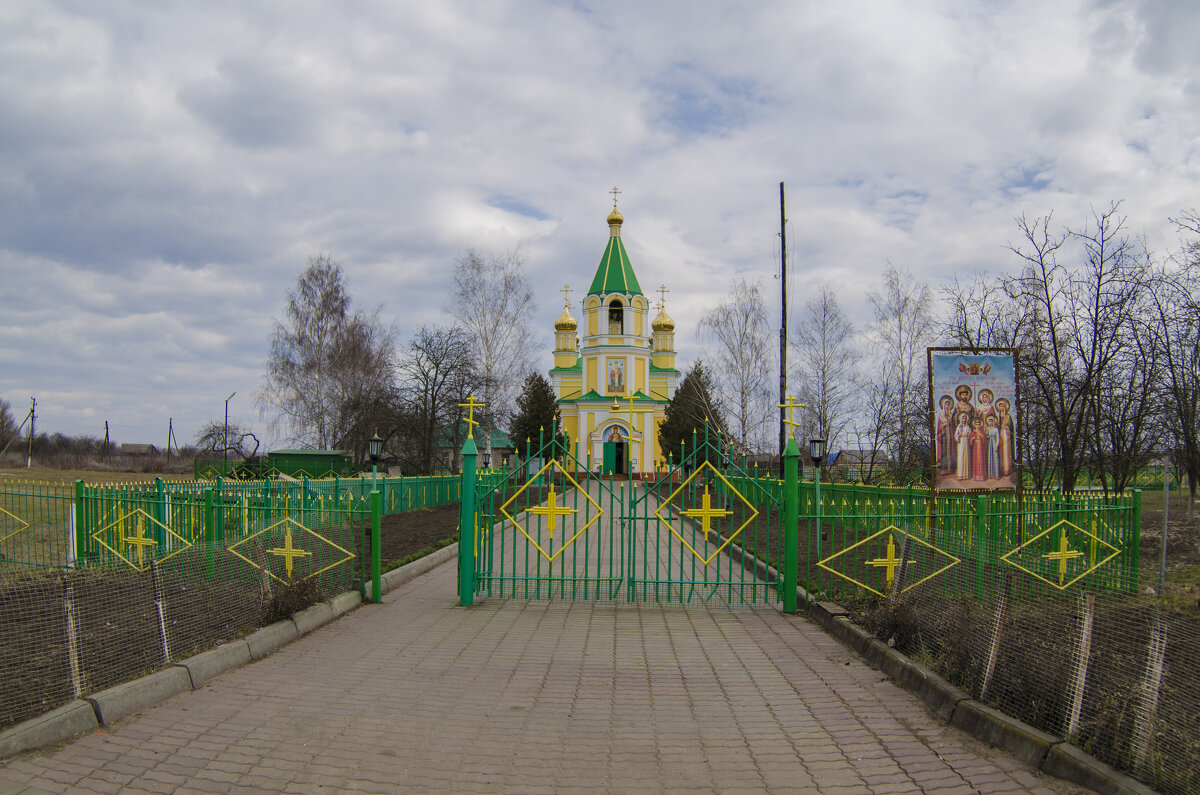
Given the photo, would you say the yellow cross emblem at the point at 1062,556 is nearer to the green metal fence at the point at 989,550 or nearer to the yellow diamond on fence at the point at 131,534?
the green metal fence at the point at 989,550

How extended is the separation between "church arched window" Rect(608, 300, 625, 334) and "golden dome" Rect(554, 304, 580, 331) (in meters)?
3.31

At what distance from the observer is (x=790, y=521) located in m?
8.41

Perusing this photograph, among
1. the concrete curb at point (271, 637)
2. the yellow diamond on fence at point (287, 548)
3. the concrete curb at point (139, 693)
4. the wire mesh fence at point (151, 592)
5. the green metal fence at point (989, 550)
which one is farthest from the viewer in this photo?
the yellow diamond on fence at point (287, 548)

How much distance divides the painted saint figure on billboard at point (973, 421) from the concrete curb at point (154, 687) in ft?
27.0

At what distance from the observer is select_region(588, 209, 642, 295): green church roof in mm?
51500

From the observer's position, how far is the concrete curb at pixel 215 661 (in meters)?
5.67

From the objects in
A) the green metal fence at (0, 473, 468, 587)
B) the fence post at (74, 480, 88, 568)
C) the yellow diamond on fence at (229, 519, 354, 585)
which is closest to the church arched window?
the green metal fence at (0, 473, 468, 587)

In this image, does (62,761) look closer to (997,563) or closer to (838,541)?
(997,563)

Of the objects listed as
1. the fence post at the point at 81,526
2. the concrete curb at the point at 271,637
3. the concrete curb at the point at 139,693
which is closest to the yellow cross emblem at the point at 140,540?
the fence post at the point at 81,526

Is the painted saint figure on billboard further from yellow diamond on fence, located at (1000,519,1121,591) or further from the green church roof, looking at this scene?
the green church roof

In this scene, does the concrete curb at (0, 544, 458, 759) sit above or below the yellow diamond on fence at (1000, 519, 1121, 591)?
below

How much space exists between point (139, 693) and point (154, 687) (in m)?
0.15

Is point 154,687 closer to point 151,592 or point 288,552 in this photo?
point 151,592

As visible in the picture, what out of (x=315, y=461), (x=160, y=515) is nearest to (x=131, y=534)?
(x=160, y=515)
